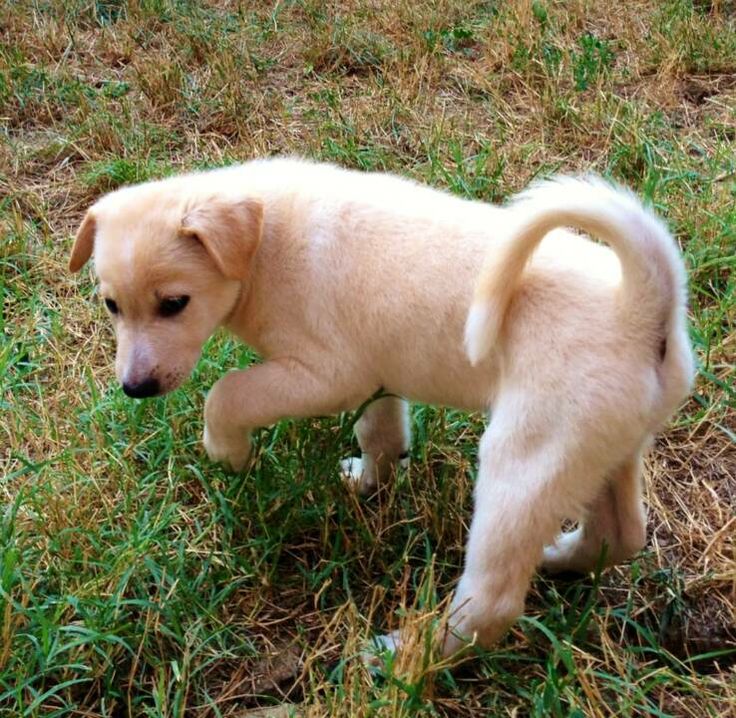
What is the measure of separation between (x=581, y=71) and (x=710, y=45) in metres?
0.91

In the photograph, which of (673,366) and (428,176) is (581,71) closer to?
(428,176)

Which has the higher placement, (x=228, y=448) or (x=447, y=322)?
(x=447, y=322)

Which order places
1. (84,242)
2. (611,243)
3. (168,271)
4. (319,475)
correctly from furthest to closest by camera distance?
(319,475), (84,242), (168,271), (611,243)

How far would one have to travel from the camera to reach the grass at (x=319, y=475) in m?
2.77

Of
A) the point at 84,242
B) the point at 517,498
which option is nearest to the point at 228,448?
the point at 84,242

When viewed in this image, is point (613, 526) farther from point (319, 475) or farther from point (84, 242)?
point (84, 242)

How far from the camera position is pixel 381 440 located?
342cm

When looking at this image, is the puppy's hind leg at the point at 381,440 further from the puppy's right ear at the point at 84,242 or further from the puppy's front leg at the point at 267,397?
the puppy's right ear at the point at 84,242

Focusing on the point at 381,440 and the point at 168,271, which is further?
the point at 381,440

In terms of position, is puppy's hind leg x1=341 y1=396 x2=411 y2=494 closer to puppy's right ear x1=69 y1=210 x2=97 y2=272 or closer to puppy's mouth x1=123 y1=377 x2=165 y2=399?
puppy's mouth x1=123 y1=377 x2=165 y2=399

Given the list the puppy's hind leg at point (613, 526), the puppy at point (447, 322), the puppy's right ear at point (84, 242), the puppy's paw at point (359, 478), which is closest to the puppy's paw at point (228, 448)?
the puppy at point (447, 322)

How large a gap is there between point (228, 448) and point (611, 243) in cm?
A: 142

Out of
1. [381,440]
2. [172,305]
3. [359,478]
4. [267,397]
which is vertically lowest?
[359,478]

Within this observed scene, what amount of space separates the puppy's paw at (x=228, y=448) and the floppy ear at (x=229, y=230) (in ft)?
1.74
